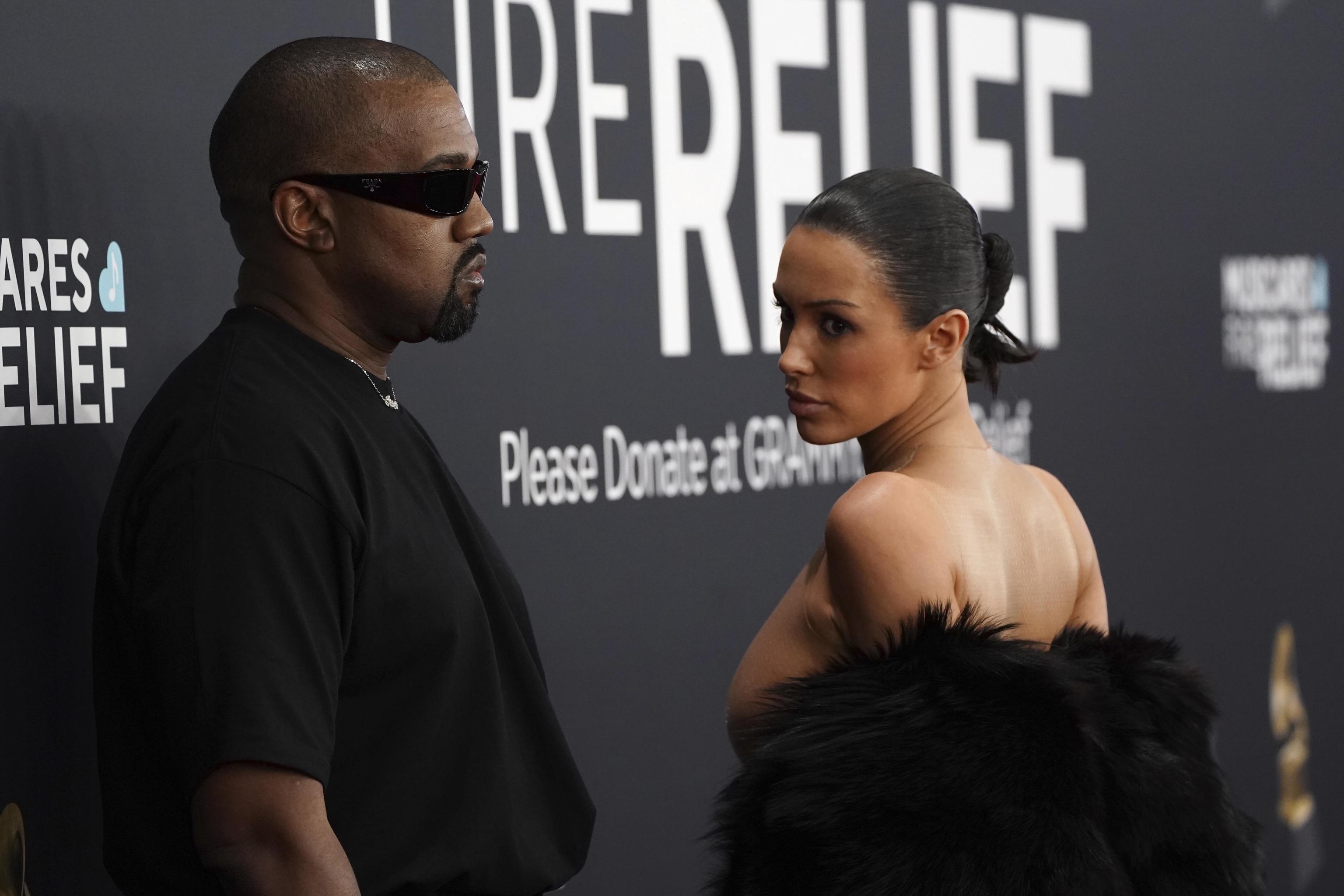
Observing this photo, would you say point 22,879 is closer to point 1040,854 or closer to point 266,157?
point 266,157

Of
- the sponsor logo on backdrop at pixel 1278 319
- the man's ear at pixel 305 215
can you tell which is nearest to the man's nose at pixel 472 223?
the man's ear at pixel 305 215

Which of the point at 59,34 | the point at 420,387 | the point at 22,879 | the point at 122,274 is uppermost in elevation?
the point at 59,34

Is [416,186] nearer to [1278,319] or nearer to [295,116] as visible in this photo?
[295,116]

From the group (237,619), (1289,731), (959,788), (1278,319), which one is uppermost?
(1278,319)

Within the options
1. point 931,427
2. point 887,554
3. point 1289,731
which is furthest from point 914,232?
point 1289,731

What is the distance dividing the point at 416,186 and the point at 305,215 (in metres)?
0.12

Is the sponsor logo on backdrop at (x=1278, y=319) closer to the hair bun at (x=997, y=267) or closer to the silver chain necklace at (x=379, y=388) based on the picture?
the hair bun at (x=997, y=267)

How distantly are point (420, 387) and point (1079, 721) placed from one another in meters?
1.22

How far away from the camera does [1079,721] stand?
1674 mm

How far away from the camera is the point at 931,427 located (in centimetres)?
183

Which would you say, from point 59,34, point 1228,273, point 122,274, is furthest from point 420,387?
point 1228,273

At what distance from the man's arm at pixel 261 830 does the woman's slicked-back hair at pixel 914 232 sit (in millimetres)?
829

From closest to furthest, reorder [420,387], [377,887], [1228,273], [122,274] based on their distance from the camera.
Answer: [377,887], [122,274], [420,387], [1228,273]

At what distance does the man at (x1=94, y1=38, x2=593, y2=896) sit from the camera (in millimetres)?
1433
